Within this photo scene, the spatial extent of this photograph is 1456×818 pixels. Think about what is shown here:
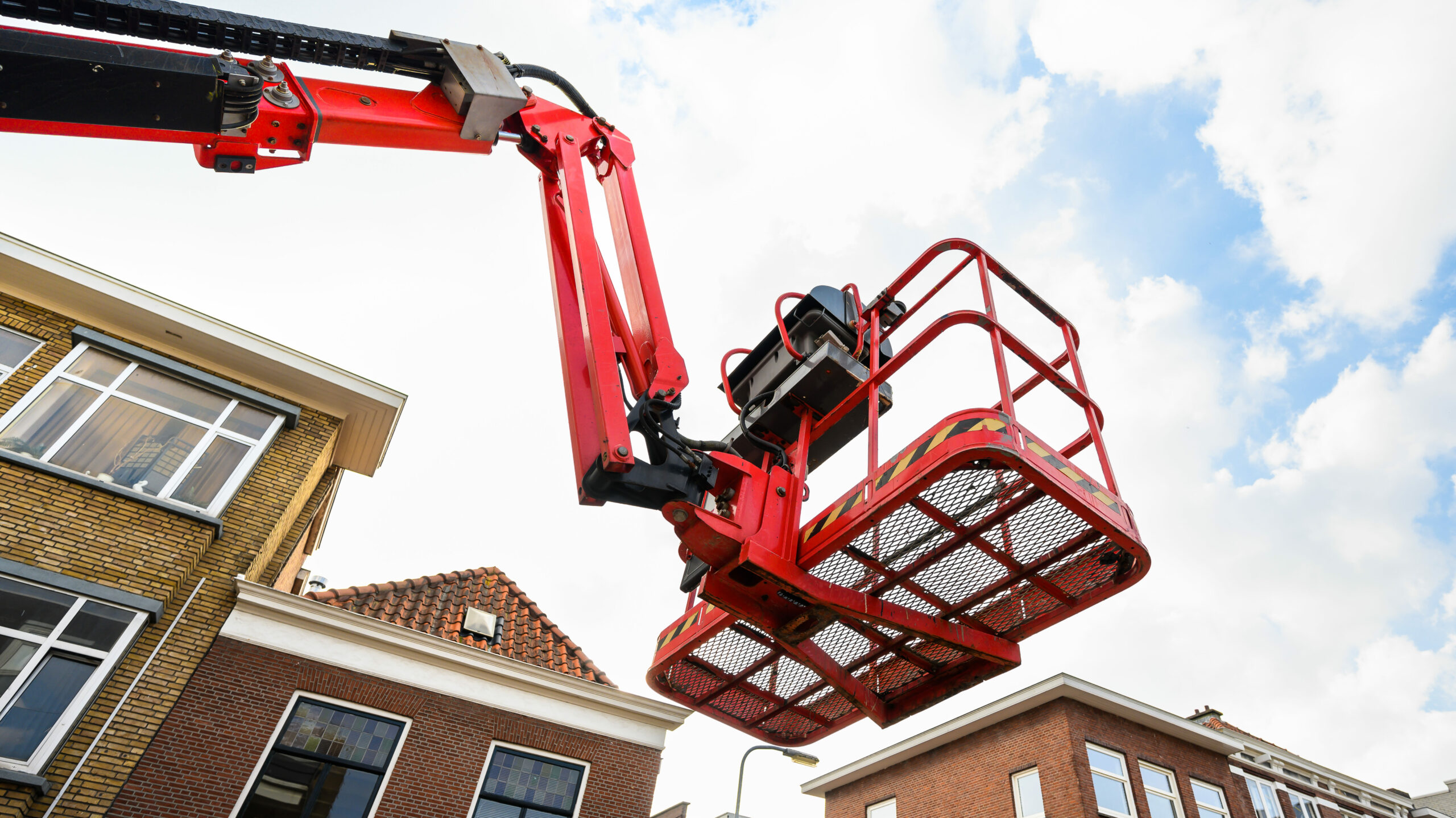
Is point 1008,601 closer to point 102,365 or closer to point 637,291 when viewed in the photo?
point 637,291

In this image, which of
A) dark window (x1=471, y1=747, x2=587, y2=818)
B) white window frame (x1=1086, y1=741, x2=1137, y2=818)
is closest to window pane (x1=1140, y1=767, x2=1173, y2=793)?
white window frame (x1=1086, y1=741, x2=1137, y2=818)

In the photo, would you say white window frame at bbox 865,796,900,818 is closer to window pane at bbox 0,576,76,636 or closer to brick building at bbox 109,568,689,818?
brick building at bbox 109,568,689,818

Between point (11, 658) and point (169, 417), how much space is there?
3327mm

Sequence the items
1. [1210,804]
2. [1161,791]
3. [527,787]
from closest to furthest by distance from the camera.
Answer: [527,787] < [1161,791] < [1210,804]

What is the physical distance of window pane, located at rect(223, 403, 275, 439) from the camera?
10773mm

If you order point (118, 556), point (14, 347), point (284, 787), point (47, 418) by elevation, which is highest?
point (14, 347)

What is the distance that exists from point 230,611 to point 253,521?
115 cm

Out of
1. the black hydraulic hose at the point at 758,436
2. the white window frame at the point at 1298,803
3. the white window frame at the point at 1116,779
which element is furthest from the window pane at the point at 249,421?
the white window frame at the point at 1298,803

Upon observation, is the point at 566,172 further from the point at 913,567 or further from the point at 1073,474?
the point at 1073,474

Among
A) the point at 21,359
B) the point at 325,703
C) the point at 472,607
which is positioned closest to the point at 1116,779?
the point at 472,607

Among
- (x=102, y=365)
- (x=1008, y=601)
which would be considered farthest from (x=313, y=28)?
(x=102, y=365)

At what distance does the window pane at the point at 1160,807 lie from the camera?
699 inches

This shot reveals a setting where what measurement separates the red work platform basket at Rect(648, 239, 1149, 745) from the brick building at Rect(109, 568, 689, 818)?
15.3 feet

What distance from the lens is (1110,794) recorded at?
56.5ft
